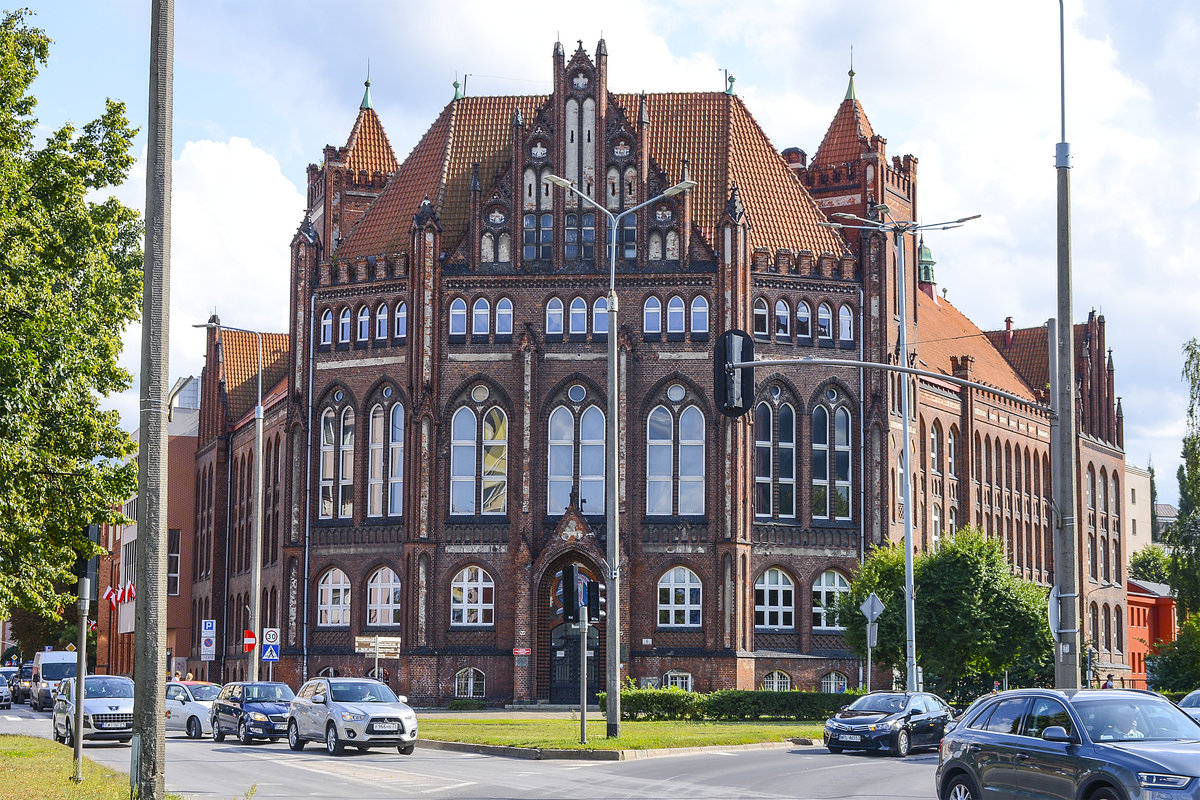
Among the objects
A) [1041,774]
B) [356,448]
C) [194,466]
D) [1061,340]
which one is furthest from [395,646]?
[194,466]

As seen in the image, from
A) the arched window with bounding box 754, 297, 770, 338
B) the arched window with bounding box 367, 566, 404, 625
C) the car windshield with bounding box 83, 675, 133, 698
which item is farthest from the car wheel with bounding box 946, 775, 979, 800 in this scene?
the arched window with bounding box 367, 566, 404, 625

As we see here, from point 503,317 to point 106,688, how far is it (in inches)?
938

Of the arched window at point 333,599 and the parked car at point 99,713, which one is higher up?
the arched window at point 333,599

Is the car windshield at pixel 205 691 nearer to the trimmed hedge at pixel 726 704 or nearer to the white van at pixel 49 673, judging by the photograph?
the trimmed hedge at pixel 726 704

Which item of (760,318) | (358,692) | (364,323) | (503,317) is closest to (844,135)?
(760,318)

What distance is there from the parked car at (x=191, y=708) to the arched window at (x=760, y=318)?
78.1ft

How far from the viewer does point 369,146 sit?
6681 cm

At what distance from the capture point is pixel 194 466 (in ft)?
281

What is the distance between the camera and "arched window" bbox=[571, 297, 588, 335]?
54688 mm

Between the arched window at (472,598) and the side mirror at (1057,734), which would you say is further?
the arched window at (472,598)

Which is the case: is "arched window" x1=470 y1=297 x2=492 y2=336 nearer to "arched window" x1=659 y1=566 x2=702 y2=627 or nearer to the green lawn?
"arched window" x1=659 y1=566 x2=702 y2=627

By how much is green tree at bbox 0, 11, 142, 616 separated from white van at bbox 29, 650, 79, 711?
2862 cm

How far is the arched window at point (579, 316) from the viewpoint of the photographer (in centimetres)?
5469

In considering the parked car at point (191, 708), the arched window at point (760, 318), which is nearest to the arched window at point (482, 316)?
the arched window at point (760, 318)
